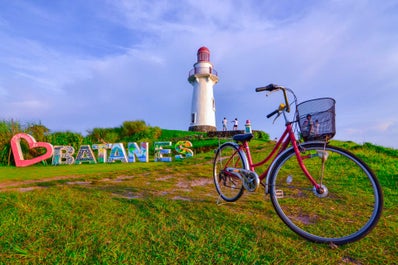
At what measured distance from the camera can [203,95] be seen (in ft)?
96.5

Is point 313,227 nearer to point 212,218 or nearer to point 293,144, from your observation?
point 293,144

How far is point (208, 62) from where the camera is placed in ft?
97.6

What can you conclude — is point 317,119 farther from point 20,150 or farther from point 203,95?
point 203,95

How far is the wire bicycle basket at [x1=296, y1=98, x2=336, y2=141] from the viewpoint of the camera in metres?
2.21

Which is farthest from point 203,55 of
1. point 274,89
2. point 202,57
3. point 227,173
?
point 274,89

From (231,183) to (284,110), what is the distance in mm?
1296

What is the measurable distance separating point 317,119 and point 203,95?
2748 centimetres

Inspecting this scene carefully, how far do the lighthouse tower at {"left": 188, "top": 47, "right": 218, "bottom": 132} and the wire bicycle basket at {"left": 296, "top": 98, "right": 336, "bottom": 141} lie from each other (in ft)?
86.3

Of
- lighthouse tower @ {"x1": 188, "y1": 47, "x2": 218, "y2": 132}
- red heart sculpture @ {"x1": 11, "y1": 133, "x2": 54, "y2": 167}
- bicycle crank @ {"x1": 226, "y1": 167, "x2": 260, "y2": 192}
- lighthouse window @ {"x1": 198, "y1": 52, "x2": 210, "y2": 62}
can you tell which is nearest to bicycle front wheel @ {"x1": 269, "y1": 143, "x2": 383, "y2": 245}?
bicycle crank @ {"x1": 226, "y1": 167, "x2": 260, "y2": 192}

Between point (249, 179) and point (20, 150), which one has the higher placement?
point (20, 150)

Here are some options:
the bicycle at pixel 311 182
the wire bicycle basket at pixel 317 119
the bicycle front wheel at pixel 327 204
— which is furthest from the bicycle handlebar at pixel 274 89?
the bicycle front wheel at pixel 327 204

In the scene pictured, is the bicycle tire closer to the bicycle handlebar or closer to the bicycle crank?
the bicycle crank

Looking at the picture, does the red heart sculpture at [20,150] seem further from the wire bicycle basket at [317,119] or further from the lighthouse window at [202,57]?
the lighthouse window at [202,57]

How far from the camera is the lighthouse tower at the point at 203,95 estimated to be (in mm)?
29109
